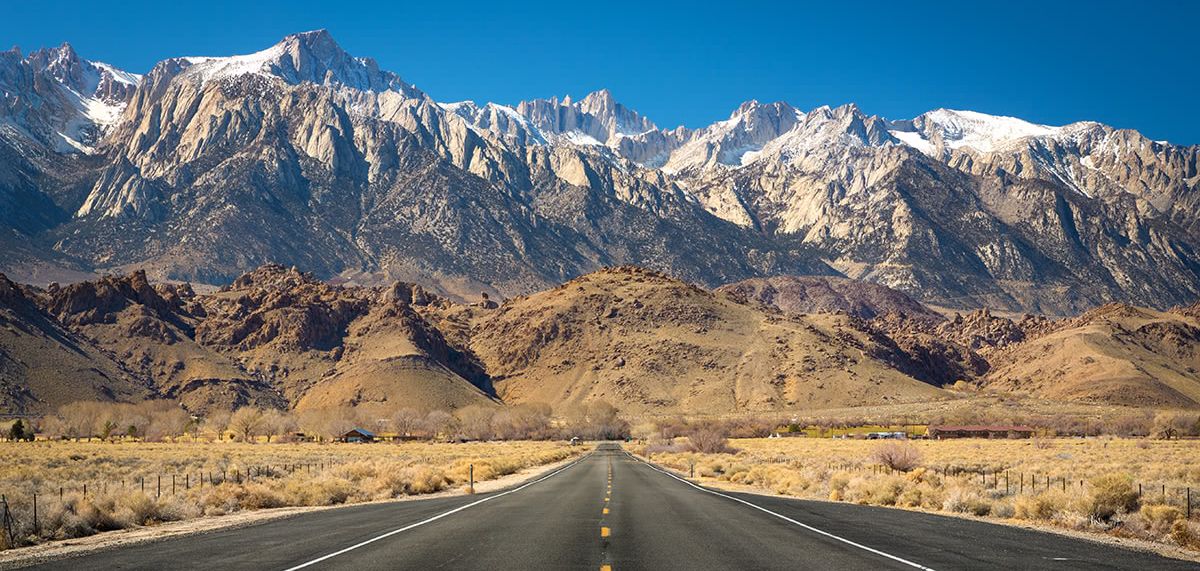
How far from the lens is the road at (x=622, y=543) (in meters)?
18.1

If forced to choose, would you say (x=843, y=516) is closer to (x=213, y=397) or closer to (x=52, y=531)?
(x=52, y=531)

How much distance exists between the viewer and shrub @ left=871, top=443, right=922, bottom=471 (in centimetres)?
4950

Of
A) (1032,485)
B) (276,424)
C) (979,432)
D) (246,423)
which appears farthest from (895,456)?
(246,423)

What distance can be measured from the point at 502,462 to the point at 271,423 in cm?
8186

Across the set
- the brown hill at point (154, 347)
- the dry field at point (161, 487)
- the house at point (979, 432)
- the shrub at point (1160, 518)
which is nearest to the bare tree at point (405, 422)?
the brown hill at point (154, 347)

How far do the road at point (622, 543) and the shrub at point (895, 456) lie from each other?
61.3ft

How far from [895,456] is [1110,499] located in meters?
23.4

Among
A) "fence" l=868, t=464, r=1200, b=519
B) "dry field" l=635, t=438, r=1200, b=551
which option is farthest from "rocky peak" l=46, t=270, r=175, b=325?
"fence" l=868, t=464, r=1200, b=519

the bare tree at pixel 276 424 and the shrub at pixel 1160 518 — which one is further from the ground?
the shrub at pixel 1160 518

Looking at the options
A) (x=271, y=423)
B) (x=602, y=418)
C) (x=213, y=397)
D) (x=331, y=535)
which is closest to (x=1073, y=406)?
(x=602, y=418)

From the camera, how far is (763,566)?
17.5 metres

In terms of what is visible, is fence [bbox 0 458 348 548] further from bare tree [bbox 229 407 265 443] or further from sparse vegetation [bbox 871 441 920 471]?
bare tree [bbox 229 407 265 443]

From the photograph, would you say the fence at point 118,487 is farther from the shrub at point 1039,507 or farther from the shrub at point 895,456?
the shrub at point 895,456

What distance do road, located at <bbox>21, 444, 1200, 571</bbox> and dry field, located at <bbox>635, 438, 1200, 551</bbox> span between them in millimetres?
2027
